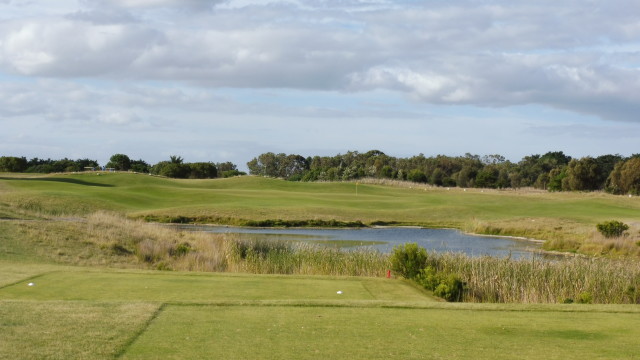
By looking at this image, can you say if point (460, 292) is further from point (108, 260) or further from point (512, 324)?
point (108, 260)

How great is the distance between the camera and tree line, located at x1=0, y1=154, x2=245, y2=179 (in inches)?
3858

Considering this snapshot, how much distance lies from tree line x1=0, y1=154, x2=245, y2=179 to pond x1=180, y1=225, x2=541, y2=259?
54016mm

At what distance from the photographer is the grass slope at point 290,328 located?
29.4 ft

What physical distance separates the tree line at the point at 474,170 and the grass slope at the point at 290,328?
7185 cm

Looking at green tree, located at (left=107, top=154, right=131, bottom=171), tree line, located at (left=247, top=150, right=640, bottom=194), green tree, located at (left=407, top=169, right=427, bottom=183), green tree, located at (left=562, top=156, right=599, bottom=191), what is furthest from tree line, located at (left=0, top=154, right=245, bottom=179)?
green tree, located at (left=562, top=156, right=599, bottom=191)

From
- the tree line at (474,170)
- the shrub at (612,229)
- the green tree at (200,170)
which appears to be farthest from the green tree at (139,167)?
the shrub at (612,229)

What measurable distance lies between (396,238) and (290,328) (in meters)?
31.4

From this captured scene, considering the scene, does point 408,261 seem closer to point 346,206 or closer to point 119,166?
point 346,206

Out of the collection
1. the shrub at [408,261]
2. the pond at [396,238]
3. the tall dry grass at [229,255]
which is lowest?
the pond at [396,238]

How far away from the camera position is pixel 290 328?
34.1 feet

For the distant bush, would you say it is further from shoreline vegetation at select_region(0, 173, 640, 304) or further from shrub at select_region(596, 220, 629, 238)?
shrub at select_region(596, 220, 629, 238)

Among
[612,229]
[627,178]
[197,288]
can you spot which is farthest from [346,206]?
[197,288]

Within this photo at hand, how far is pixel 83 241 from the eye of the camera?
24.1 meters

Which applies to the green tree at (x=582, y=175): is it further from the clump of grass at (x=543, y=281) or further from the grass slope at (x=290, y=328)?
the grass slope at (x=290, y=328)
